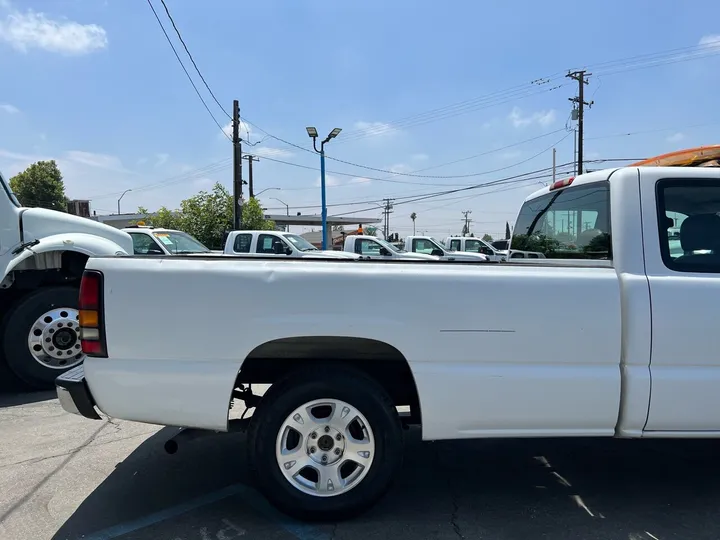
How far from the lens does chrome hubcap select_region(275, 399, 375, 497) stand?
9.73 ft

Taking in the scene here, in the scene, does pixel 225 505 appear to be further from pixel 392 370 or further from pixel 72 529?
pixel 392 370

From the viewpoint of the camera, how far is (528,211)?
14.6 feet

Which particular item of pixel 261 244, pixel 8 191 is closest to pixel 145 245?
pixel 261 244

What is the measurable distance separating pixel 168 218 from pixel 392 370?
28.6 m

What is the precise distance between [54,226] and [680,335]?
19.5ft

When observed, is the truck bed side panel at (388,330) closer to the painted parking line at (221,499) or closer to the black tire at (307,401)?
the black tire at (307,401)

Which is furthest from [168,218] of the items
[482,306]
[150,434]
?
[482,306]

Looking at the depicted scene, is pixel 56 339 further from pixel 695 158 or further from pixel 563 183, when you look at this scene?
pixel 695 158

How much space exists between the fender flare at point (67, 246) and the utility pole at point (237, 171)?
17984mm

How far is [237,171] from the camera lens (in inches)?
960

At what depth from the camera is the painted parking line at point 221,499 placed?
9.70ft

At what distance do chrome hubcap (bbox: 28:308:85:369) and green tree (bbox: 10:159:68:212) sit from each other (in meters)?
47.8

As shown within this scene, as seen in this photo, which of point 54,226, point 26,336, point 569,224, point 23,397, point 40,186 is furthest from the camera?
point 40,186

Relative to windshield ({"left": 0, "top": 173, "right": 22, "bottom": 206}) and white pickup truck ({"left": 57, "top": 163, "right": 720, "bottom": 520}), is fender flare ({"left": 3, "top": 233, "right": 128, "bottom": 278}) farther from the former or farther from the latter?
white pickup truck ({"left": 57, "top": 163, "right": 720, "bottom": 520})
